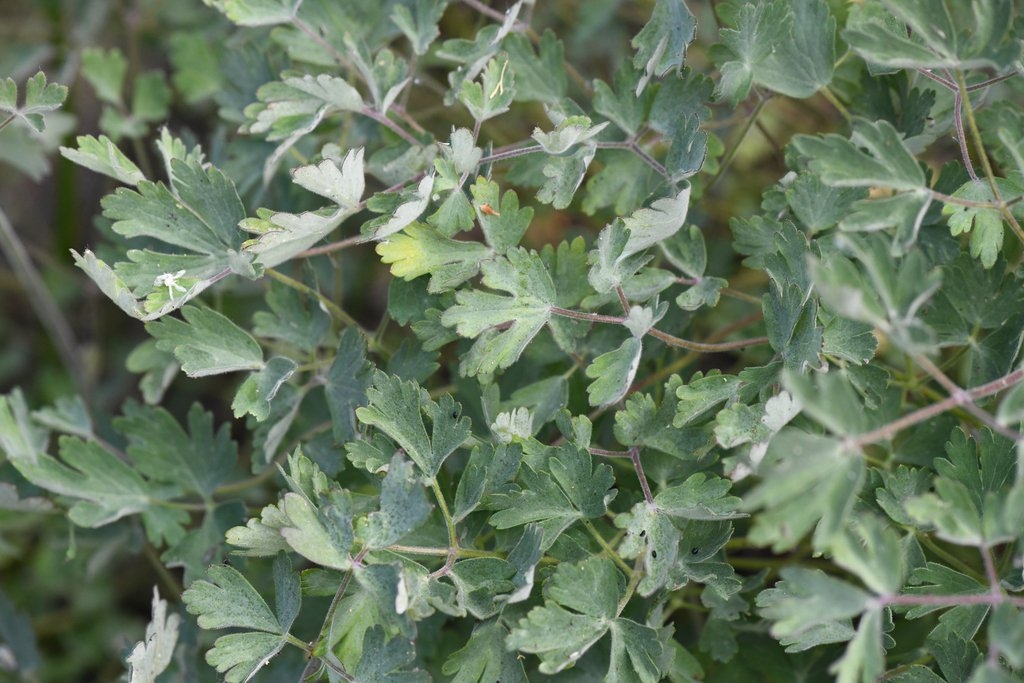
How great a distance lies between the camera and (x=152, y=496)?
1335 mm

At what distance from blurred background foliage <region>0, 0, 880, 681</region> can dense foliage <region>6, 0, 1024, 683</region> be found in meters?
0.05

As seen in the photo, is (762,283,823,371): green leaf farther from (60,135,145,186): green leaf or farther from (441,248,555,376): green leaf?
(60,135,145,186): green leaf

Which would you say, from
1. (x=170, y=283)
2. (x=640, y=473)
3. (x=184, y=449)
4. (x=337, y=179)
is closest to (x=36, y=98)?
(x=170, y=283)

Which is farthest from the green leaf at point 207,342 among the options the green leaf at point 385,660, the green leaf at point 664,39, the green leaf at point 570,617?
the green leaf at point 664,39

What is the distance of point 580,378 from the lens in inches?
49.4

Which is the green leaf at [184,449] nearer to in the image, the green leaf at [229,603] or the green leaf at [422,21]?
the green leaf at [229,603]

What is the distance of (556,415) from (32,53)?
156 centimetres

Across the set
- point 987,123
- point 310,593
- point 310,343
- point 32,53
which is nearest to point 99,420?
point 310,343

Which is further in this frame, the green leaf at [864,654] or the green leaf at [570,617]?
the green leaf at [570,617]

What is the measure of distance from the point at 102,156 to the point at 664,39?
74cm

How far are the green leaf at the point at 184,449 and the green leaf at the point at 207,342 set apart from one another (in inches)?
8.9

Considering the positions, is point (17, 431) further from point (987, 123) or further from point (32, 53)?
point (987, 123)

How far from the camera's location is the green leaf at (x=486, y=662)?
1020 millimetres

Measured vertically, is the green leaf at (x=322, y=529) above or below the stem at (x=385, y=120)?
below
